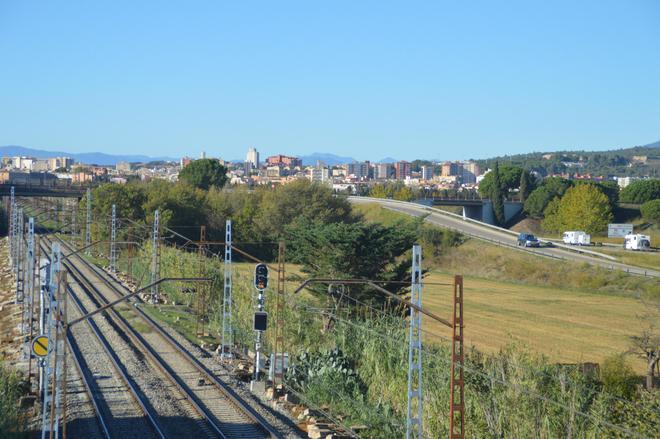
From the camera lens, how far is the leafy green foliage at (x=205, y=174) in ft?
331

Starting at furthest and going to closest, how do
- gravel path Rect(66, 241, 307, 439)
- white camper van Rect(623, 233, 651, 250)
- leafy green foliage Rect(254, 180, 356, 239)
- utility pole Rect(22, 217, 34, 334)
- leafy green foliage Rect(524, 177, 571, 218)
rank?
1. leafy green foliage Rect(524, 177, 571, 218)
2. white camper van Rect(623, 233, 651, 250)
3. leafy green foliage Rect(254, 180, 356, 239)
4. utility pole Rect(22, 217, 34, 334)
5. gravel path Rect(66, 241, 307, 439)

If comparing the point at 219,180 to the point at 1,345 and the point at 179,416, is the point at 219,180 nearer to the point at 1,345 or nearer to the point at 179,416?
the point at 1,345

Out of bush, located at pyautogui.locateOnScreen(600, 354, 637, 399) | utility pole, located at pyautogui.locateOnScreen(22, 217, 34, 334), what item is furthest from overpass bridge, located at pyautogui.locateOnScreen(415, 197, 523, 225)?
bush, located at pyautogui.locateOnScreen(600, 354, 637, 399)

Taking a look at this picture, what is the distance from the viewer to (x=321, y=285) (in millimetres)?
33344

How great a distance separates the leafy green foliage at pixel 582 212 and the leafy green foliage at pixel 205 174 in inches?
1622

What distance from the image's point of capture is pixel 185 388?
846 inches

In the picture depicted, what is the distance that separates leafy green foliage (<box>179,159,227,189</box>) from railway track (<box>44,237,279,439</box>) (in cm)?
Answer: 6712

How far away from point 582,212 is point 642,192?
27702mm

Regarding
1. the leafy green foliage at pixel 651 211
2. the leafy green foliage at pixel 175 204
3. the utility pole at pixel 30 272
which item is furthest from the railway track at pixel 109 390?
the leafy green foliage at pixel 651 211

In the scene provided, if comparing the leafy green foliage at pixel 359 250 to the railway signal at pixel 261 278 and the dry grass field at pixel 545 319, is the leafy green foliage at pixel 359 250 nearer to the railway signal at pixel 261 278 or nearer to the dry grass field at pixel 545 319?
the dry grass field at pixel 545 319

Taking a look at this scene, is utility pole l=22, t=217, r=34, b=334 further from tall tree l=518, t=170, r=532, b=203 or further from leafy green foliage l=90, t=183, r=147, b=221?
tall tree l=518, t=170, r=532, b=203

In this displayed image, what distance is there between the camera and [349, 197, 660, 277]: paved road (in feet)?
204

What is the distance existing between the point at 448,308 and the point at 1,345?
95.7 ft

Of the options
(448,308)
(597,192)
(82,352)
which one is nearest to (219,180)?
(597,192)
